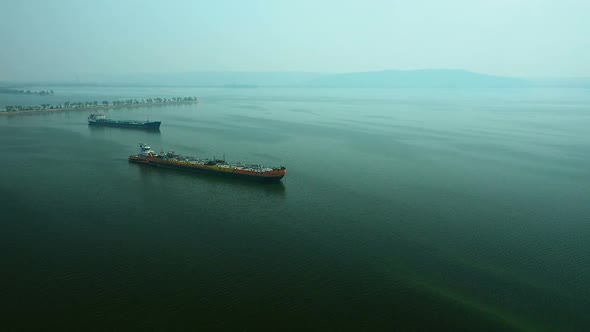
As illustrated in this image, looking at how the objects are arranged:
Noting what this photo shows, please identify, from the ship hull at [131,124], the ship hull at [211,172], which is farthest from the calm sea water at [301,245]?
the ship hull at [131,124]

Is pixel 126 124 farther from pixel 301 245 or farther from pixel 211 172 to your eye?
pixel 301 245

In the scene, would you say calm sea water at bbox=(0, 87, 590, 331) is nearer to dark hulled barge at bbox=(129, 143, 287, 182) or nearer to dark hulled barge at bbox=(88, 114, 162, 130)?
dark hulled barge at bbox=(129, 143, 287, 182)

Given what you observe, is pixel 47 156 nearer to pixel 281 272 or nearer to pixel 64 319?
pixel 64 319

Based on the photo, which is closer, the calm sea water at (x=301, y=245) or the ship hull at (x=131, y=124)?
the calm sea water at (x=301, y=245)

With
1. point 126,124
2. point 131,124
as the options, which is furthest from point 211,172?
point 126,124

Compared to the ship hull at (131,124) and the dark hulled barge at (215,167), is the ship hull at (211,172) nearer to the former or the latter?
the dark hulled barge at (215,167)

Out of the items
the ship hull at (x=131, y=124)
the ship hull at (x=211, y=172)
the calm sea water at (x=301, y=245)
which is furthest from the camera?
the ship hull at (x=131, y=124)
